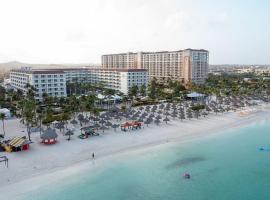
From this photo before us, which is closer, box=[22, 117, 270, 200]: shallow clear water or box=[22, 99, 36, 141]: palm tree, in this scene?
box=[22, 117, 270, 200]: shallow clear water

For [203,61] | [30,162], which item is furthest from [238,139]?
[203,61]

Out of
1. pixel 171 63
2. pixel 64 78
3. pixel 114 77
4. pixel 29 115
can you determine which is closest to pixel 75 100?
pixel 29 115

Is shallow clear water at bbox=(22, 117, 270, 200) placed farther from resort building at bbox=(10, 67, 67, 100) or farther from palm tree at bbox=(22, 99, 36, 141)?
resort building at bbox=(10, 67, 67, 100)

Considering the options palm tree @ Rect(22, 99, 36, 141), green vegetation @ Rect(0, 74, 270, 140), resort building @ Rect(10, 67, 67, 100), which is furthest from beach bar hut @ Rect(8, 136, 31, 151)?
resort building @ Rect(10, 67, 67, 100)

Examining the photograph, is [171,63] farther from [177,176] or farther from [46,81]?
[177,176]

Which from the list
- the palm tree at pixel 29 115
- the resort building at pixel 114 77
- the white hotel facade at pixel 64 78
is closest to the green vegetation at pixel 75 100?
the palm tree at pixel 29 115

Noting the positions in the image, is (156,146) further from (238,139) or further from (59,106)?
(59,106)

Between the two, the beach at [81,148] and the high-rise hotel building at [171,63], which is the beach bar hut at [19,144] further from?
the high-rise hotel building at [171,63]
